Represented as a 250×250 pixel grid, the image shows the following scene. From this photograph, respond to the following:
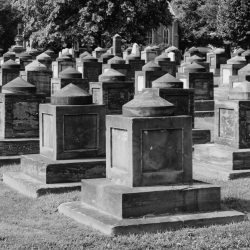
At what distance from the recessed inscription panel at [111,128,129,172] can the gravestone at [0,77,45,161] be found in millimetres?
5363

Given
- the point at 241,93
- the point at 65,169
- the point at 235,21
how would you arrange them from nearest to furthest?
the point at 65,169
the point at 241,93
the point at 235,21

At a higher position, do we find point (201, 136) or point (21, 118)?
point (21, 118)

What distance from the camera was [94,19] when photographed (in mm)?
50156

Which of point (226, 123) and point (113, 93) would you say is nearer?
point (226, 123)

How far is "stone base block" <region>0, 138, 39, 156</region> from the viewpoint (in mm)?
15125

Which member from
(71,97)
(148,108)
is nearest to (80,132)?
(71,97)

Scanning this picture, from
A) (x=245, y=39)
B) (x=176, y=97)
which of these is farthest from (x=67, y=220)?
(x=245, y=39)

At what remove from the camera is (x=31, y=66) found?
25.0 m

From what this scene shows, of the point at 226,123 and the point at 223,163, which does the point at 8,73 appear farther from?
the point at 223,163

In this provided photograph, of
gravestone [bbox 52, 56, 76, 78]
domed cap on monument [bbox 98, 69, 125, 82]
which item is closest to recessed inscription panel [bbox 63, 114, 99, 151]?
domed cap on monument [bbox 98, 69, 125, 82]

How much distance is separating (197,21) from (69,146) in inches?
2305

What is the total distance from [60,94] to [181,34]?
2522 inches

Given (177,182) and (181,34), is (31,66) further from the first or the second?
(181,34)

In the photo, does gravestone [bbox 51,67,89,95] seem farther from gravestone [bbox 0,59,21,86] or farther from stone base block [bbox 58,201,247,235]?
stone base block [bbox 58,201,247,235]
